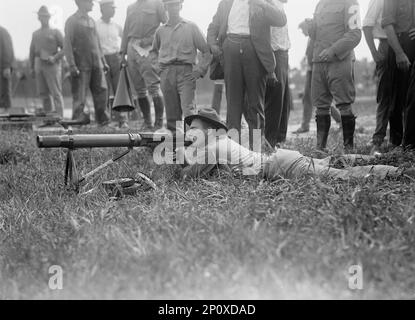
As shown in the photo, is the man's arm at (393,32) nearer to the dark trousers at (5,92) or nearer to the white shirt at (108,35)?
the white shirt at (108,35)

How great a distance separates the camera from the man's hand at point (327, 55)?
6.39 m

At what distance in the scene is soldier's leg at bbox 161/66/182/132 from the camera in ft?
24.8

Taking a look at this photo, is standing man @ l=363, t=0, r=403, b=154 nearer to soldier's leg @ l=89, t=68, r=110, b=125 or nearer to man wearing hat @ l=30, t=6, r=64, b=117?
soldier's leg @ l=89, t=68, r=110, b=125

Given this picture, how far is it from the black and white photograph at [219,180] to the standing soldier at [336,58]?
0.05ft

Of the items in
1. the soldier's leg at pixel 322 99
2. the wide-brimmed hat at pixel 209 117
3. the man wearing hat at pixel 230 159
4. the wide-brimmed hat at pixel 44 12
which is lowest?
the man wearing hat at pixel 230 159

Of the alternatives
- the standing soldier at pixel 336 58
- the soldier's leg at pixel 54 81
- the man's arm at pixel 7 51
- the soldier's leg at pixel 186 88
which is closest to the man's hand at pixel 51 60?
the soldier's leg at pixel 54 81

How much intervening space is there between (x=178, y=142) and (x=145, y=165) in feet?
3.04

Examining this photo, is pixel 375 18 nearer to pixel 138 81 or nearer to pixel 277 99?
pixel 277 99

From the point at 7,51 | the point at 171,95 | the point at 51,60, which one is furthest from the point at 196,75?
the point at 7,51

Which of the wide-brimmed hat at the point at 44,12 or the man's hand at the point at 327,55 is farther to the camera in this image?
the wide-brimmed hat at the point at 44,12

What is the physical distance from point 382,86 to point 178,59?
2575 millimetres

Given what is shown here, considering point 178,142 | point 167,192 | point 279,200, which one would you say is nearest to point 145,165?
point 178,142

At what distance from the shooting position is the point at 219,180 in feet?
15.4

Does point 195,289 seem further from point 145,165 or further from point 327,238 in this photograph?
point 145,165
